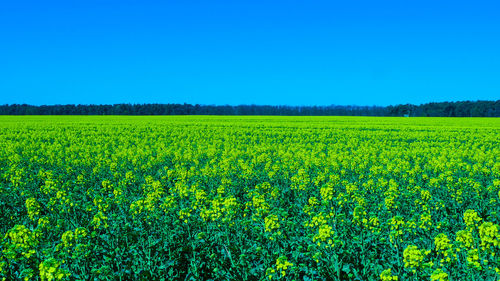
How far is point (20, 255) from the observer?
5836mm

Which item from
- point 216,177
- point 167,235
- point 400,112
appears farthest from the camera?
point 400,112

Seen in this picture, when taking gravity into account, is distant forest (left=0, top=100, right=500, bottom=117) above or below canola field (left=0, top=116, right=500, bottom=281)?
above

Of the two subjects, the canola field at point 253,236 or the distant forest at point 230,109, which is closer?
the canola field at point 253,236

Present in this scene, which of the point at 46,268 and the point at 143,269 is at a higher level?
the point at 46,268

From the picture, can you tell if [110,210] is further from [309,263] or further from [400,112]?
[400,112]

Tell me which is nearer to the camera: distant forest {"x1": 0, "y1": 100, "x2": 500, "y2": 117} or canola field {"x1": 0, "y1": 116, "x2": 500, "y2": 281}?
canola field {"x1": 0, "y1": 116, "x2": 500, "y2": 281}

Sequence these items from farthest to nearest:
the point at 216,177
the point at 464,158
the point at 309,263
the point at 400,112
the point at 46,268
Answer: the point at 400,112 < the point at 464,158 < the point at 216,177 < the point at 309,263 < the point at 46,268

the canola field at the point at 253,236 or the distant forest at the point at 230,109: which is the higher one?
the distant forest at the point at 230,109

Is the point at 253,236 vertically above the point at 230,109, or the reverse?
the point at 230,109

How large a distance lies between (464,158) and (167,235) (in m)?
16.7

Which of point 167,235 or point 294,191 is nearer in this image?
point 167,235

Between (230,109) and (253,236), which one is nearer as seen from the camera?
(253,236)

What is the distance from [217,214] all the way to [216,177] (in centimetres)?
643

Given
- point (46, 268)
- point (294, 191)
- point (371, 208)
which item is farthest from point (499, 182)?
point (46, 268)
